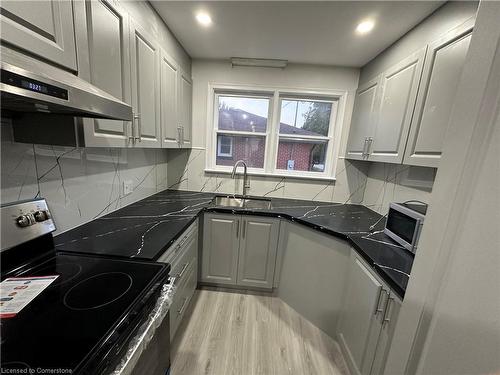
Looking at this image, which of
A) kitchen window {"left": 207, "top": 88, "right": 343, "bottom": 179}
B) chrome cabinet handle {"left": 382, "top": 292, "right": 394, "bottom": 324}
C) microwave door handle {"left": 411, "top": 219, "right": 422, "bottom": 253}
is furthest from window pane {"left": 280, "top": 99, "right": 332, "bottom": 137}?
chrome cabinet handle {"left": 382, "top": 292, "right": 394, "bottom": 324}

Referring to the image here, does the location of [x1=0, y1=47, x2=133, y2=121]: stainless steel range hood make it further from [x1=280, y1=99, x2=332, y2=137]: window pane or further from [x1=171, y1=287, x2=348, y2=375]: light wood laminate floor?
[x1=280, y1=99, x2=332, y2=137]: window pane

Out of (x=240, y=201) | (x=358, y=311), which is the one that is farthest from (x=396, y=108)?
(x=240, y=201)

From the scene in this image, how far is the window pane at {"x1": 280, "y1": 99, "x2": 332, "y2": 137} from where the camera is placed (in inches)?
97.8

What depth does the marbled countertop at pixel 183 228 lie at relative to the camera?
43.6 inches

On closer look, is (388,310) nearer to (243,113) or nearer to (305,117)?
(305,117)

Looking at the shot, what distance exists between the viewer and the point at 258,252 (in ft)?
6.84

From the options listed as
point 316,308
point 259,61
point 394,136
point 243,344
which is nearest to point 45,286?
point 243,344

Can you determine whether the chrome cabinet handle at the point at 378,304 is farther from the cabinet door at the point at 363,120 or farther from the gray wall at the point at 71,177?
the gray wall at the point at 71,177

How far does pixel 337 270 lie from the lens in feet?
5.30

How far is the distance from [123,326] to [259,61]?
2441 millimetres

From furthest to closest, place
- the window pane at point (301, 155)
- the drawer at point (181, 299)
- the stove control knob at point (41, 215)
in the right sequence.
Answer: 1. the window pane at point (301, 155)
2. the drawer at point (181, 299)
3. the stove control knob at point (41, 215)

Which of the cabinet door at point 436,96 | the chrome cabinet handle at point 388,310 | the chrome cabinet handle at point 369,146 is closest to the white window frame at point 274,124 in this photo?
the chrome cabinet handle at point 369,146

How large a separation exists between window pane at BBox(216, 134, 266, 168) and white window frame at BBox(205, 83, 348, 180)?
0.18ft

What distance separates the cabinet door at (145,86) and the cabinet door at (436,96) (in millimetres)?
1885
